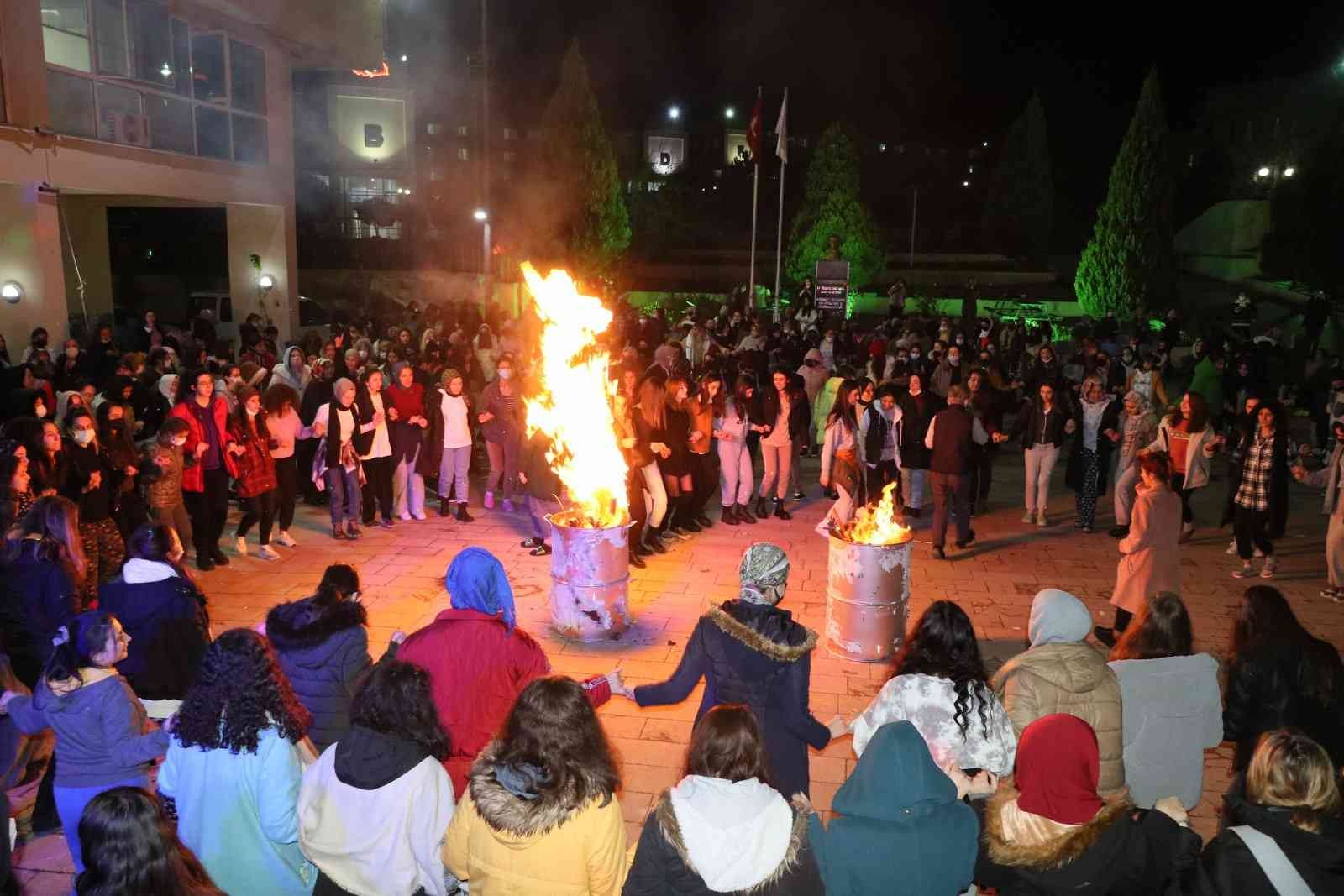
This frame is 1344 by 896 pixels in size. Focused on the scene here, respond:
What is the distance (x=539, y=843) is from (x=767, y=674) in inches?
54.5

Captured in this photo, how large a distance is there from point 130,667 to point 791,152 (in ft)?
165

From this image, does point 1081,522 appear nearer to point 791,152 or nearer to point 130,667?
point 130,667

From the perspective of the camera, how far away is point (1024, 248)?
145ft

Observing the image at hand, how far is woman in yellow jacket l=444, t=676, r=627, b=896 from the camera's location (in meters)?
3.23

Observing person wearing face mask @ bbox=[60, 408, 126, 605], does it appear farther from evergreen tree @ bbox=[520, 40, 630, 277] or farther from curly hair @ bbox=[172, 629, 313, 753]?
evergreen tree @ bbox=[520, 40, 630, 277]

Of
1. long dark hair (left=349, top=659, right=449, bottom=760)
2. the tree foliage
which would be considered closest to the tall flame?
long dark hair (left=349, top=659, right=449, bottom=760)

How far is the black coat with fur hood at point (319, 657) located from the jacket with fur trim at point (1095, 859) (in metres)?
2.80

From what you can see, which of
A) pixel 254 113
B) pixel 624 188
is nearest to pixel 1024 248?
pixel 624 188

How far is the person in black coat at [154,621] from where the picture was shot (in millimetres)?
5344

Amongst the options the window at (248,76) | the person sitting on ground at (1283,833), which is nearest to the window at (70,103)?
the window at (248,76)

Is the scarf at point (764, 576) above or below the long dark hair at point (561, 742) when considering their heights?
above

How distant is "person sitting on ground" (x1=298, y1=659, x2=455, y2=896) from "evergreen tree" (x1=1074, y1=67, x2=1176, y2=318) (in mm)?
33757

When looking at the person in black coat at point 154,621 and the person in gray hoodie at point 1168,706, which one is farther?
the person in black coat at point 154,621

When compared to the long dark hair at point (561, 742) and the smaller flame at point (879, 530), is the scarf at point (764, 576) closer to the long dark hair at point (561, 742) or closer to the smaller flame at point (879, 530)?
the long dark hair at point (561, 742)
